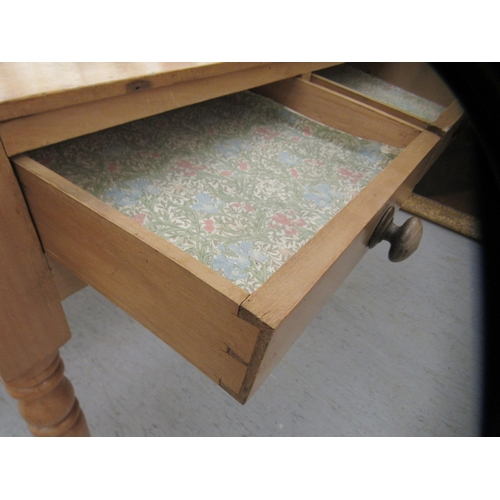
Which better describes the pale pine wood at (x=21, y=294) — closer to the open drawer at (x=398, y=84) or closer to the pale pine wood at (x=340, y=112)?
the pale pine wood at (x=340, y=112)

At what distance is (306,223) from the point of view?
1.52 ft

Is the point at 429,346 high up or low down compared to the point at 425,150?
down

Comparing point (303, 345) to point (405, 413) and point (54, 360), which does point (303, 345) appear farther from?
point (54, 360)

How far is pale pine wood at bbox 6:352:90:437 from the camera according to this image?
49 centimetres

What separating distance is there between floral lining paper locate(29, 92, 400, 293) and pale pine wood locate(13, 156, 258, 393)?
0.07 m

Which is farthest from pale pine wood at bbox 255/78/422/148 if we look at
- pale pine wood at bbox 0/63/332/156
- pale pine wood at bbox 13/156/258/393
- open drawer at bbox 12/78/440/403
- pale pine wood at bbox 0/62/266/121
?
pale pine wood at bbox 13/156/258/393

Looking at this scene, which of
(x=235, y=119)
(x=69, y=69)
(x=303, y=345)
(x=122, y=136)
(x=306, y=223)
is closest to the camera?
(x=69, y=69)

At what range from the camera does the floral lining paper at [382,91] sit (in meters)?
1.00

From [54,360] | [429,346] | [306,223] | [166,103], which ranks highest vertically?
[166,103]

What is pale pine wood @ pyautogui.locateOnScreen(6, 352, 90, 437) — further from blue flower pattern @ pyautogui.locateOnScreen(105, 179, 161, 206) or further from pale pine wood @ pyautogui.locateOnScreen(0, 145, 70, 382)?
blue flower pattern @ pyautogui.locateOnScreen(105, 179, 161, 206)

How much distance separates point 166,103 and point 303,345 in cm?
65

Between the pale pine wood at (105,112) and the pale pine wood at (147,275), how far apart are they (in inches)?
1.2

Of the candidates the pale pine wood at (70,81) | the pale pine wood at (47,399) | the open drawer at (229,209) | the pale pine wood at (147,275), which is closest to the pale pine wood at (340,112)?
the open drawer at (229,209)

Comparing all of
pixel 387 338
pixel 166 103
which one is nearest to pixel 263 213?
pixel 166 103
